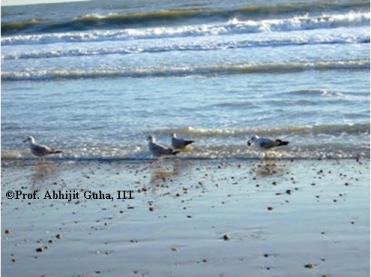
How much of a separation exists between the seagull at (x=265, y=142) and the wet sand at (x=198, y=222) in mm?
338

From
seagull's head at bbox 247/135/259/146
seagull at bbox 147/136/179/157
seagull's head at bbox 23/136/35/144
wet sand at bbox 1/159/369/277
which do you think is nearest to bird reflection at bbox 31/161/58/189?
wet sand at bbox 1/159/369/277

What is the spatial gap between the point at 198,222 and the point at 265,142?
10.7ft

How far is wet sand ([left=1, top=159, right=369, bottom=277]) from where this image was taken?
21.8ft

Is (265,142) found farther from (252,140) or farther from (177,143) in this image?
(177,143)

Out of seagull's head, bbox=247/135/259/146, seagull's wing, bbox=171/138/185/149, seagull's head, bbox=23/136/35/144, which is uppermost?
seagull's head, bbox=23/136/35/144

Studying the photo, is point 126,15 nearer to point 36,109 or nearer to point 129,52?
point 129,52

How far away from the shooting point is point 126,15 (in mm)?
34469

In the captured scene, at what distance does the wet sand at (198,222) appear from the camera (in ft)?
21.8

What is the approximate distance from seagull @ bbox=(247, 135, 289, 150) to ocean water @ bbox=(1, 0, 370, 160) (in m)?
0.11

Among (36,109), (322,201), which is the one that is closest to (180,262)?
(322,201)

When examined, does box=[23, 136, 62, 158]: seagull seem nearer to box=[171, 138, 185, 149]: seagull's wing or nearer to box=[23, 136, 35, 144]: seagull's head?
box=[23, 136, 35, 144]: seagull's head

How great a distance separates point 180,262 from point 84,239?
1.10 m

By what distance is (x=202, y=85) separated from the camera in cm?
1659

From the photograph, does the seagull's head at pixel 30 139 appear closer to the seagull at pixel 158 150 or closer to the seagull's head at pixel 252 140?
the seagull at pixel 158 150
